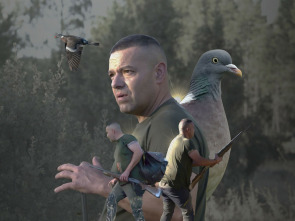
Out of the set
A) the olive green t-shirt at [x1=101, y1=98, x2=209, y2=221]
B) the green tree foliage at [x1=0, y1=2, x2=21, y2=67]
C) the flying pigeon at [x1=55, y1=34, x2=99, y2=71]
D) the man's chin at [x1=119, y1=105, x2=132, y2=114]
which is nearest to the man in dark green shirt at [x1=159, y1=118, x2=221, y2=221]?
the olive green t-shirt at [x1=101, y1=98, x2=209, y2=221]

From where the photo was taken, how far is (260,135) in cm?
1475

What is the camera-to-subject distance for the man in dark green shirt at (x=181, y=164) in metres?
2.35

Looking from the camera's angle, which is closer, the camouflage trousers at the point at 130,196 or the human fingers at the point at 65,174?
the camouflage trousers at the point at 130,196

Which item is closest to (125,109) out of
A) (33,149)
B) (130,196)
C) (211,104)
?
(130,196)

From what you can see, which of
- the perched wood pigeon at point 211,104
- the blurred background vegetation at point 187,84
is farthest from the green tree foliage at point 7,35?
the perched wood pigeon at point 211,104

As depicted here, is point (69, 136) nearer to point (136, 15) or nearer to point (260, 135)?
point (136, 15)

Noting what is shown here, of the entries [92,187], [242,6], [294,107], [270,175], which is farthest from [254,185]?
[92,187]

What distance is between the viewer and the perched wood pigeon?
659 centimetres

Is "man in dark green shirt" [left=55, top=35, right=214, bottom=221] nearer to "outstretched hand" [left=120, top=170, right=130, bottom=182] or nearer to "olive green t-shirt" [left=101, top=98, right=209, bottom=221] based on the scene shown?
"olive green t-shirt" [left=101, top=98, right=209, bottom=221]

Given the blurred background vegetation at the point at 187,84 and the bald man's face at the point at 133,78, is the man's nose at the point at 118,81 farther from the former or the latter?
the blurred background vegetation at the point at 187,84

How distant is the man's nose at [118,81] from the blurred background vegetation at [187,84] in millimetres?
9773

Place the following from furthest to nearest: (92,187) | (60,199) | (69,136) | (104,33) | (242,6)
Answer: (242,6), (104,33), (69,136), (60,199), (92,187)

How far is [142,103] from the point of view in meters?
2.69

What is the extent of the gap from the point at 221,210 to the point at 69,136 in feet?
13.9
